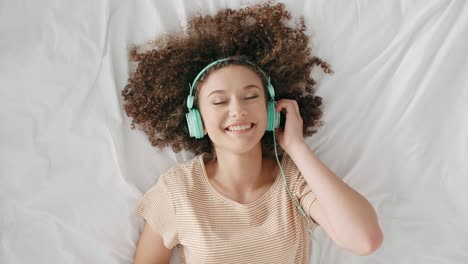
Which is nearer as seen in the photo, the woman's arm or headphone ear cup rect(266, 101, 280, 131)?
the woman's arm

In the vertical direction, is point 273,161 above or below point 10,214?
above

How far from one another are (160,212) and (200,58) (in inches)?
24.3

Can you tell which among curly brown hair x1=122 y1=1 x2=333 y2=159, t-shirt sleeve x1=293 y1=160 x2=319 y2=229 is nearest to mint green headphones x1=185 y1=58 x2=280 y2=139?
curly brown hair x1=122 y1=1 x2=333 y2=159

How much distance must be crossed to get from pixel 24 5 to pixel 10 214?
0.81 metres

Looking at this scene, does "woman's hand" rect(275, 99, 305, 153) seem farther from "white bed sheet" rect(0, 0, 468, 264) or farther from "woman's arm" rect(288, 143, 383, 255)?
"white bed sheet" rect(0, 0, 468, 264)

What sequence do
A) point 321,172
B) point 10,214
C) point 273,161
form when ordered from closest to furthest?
point 321,172 < point 10,214 < point 273,161

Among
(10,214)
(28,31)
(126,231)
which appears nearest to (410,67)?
(126,231)

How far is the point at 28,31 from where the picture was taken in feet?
5.88

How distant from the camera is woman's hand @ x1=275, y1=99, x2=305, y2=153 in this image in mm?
1721

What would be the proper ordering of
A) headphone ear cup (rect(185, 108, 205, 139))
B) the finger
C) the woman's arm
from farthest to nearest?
the finger
headphone ear cup (rect(185, 108, 205, 139))
the woman's arm

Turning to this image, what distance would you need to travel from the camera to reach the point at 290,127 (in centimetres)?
174

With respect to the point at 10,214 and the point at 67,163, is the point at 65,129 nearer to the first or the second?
the point at 67,163

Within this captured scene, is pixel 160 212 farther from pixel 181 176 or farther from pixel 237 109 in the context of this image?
pixel 237 109

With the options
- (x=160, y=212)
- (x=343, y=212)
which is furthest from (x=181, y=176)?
(x=343, y=212)
